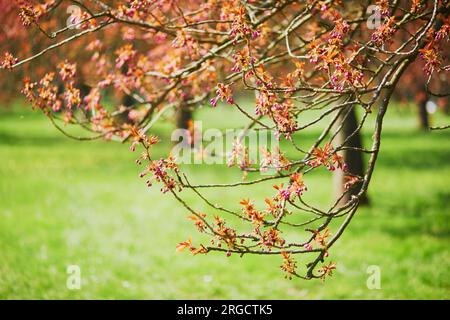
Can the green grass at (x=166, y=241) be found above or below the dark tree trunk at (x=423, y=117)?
below

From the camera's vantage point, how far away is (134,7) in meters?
3.34

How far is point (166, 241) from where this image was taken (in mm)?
7332

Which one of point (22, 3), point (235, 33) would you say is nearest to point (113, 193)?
point (22, 3)

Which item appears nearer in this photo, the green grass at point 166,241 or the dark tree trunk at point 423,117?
the green grass at point 166,241

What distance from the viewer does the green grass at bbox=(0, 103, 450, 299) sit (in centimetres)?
554

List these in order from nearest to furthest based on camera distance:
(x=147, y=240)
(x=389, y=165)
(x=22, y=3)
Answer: (x=22, y=3), (x=147, y=240), (x=389, y=165)

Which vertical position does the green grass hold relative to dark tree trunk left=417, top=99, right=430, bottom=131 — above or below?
below

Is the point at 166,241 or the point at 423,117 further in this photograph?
the point at 423,117

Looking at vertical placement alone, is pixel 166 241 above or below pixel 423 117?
below

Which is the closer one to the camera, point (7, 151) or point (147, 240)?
point (147, 240)

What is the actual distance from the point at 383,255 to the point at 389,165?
7.47 metres

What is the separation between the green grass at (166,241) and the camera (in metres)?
5.54

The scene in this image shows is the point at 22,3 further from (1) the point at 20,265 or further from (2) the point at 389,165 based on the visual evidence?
(2) the point at 389,165

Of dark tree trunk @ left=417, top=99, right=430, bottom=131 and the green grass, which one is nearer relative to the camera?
the green grass
